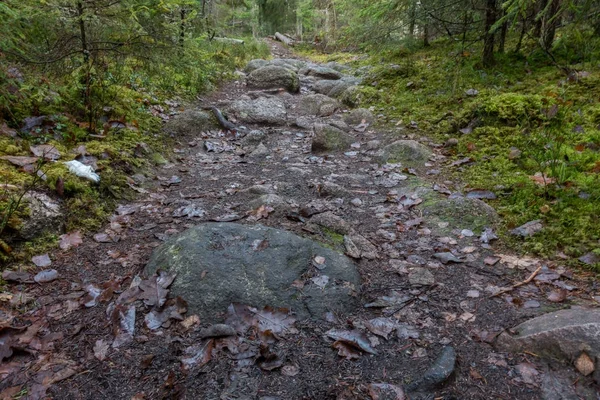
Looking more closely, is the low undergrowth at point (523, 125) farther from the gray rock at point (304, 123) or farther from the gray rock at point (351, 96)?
the gray rock at point (304, 123)

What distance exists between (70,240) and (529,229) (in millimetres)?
4373

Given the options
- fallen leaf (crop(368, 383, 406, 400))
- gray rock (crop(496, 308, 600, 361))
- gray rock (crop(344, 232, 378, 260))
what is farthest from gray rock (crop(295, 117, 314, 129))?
fallen leaf (crop(368, 383, 406, 400))

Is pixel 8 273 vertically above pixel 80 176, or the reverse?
pixel 80 176

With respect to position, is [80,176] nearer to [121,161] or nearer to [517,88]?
[121,161]

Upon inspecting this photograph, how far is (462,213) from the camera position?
3932 millimetres

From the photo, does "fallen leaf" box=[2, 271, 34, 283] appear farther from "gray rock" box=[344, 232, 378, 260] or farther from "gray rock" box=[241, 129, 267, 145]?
"gray rock" box=[241, 129, 267, 145]

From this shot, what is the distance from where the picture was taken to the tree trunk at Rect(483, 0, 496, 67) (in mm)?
6521

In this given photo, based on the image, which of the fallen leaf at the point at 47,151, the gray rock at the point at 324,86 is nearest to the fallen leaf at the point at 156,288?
the fallen leaf at the point at 47,151

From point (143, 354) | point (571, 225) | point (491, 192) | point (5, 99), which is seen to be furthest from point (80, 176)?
point (571, 225)

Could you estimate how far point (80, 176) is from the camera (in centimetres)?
382

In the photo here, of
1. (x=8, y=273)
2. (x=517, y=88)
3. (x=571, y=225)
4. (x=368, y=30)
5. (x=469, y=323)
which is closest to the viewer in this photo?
(x=469, y=323)

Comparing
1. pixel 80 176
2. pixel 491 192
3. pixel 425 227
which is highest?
pixel 80 176

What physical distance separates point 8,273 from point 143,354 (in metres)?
1.44

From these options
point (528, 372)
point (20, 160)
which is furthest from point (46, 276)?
point (528, 372)
